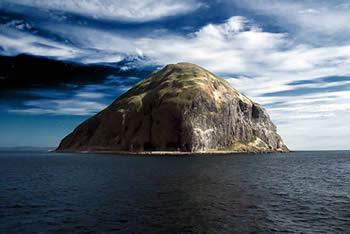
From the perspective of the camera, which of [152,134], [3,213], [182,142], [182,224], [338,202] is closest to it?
[182,224]

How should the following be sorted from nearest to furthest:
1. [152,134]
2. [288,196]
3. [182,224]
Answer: [182,224]
[288,196]
[152,134]

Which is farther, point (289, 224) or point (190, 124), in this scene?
point (190, 124)

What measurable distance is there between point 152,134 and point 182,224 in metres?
174

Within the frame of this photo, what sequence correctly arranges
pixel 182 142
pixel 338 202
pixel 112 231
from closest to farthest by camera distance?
pixel 112 231
pixel 338 202
pixel 182 142

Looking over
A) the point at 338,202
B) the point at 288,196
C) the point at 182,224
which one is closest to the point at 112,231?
the point at 182,224

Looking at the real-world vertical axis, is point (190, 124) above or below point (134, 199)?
above

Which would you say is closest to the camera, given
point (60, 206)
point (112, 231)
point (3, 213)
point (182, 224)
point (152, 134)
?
point (112, 231)

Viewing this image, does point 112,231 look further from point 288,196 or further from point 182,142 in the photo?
point 182,142

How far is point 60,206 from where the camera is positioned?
26.5 m

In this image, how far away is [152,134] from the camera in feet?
633

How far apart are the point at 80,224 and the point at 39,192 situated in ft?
59.2

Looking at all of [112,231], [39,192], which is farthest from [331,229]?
[39,192]

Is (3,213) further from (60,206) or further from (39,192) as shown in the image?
(39,192)

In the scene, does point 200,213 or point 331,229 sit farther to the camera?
point 200,213
